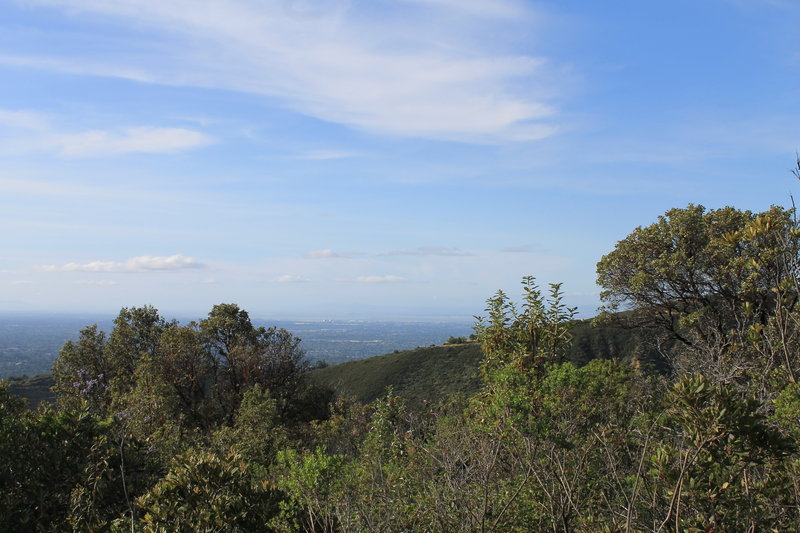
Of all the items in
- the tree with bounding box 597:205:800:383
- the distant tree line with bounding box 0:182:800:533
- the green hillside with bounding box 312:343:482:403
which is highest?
the tree with bounding box 597:205:800:383

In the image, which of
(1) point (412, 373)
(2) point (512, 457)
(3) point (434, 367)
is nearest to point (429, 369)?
(3) point (434, 367)

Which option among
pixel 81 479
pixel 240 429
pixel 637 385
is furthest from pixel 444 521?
pixel 240 429

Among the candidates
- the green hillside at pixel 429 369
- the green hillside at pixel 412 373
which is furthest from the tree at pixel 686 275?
the green hillside at pixel 412 373

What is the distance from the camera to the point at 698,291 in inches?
962

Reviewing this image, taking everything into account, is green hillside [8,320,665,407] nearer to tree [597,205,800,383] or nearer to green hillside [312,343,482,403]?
green hillside [312,343,482,403]

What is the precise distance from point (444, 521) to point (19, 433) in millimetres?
6282

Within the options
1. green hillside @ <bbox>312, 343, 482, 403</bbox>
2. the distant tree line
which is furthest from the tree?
green hillside @ <bbox>312, 343, 482, 403</bbox>

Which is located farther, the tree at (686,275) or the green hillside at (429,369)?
the green hillside at (429,369)

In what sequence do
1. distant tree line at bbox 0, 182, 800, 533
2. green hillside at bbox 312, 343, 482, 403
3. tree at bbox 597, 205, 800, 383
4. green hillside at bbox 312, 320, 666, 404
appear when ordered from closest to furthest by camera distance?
distant tree line at bbox 0, 182, 800, 533
tree at bbox 597, 205, 800, 383
green hillside at bbox 312, 320, 666, 404
green hillside at bbox 312, 343, 482, 403

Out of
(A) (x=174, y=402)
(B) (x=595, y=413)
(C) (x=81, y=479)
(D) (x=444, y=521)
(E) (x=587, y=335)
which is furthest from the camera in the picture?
(E) (x=587, y=335)

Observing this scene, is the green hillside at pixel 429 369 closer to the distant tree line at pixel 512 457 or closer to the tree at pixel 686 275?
the tree at pixel 686 275

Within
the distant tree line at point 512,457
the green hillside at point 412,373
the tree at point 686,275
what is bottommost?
the green hillside at point 412,373

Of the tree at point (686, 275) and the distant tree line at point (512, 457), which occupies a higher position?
the tree at point (686, 275)

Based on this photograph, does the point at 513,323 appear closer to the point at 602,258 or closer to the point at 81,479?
the point at 81,479
